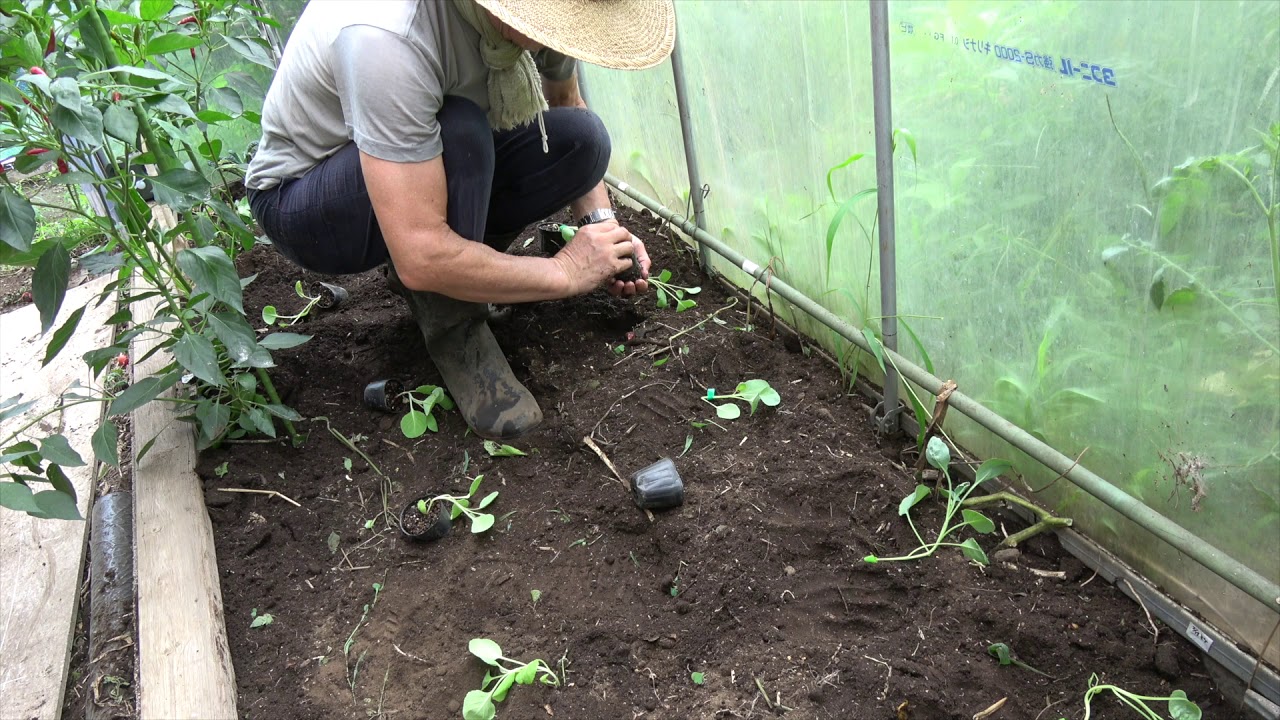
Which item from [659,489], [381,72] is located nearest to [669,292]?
[659,489]

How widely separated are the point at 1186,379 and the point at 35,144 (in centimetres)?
182

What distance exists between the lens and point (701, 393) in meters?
1.92

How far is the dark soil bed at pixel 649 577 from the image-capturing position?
4.33 feet

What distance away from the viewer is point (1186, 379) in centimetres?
119

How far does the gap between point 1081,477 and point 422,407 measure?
4.41 feet

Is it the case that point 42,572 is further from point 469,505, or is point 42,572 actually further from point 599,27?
point 599,27

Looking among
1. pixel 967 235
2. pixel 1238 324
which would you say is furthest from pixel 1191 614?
pixel 967 235

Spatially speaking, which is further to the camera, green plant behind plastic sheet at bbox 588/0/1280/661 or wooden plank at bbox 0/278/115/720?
wooden plank at bbox 0/278/115/720

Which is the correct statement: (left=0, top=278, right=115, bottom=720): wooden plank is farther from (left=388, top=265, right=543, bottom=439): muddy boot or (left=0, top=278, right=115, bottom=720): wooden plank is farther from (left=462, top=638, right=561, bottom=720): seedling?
(left=462, top=638, right=561, bottom=720): seedling

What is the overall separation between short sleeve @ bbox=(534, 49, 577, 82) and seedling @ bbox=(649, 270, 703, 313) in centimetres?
56

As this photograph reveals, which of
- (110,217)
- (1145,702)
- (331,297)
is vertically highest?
(110,217)

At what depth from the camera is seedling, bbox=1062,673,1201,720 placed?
1204 millimetres

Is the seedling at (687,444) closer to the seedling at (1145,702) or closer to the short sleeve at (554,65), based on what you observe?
the seedling at (1145,702)

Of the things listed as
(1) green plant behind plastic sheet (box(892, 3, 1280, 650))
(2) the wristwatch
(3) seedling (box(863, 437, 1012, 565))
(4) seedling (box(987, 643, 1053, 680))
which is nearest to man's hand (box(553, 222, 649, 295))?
(2) the wristwatch
